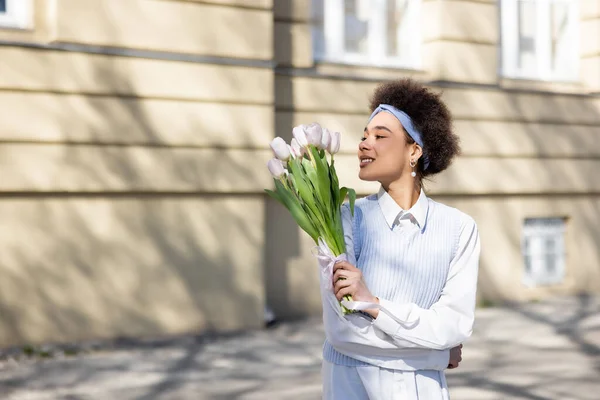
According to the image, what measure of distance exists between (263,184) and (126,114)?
60.3 inches

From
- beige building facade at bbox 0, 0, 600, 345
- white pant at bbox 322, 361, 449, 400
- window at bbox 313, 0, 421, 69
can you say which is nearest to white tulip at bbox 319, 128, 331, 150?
white pant at bbox 322, 361, 449, 400

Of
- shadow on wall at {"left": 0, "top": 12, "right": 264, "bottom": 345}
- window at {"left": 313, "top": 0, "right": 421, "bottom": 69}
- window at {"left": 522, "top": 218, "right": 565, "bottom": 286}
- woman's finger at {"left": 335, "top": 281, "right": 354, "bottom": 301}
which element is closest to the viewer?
woman's finger at {"left": 335, "top": 281, "right": 354, "bottom": 301}

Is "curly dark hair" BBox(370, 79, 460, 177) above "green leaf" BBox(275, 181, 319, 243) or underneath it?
above

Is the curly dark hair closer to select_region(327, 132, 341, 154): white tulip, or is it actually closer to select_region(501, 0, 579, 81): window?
select_region(327, 132, 341, 154): white tulip

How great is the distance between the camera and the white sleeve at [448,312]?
2631 mm

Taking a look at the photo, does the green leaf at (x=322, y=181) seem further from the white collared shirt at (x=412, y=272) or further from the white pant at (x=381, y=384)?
the white pant at (x=381, y=384)

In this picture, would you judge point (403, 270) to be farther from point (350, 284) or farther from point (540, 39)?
point (540, 39)

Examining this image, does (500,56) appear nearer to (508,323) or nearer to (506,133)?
(506,133)

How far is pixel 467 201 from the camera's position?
10930 millimetres

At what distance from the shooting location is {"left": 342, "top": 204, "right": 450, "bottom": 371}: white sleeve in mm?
2729

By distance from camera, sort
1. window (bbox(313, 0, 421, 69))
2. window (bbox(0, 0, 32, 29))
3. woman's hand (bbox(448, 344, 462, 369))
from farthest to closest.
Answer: window (bbox(313, 0, 421, 69)) → window (bbox(0, 0, 32, 29)) → woman's hand (bbox(448, 344, 462, 369))

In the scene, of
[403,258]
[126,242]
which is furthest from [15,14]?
[403,258]

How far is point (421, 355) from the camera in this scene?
273 cm

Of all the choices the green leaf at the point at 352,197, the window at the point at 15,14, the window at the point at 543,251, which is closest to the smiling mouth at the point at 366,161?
the green leaf at the point at 352,197
